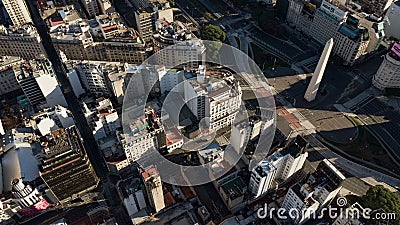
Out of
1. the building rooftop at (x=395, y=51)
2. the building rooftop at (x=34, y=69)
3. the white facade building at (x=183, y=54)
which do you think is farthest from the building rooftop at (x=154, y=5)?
the building rooftop at (x=395, y=51)

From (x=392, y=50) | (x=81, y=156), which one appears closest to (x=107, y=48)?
(x=81, y=156)

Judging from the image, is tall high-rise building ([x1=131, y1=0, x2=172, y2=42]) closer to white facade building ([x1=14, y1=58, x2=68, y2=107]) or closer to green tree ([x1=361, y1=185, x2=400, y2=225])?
white facade building ([x1=14, y1=58, x2=68, y2=107])

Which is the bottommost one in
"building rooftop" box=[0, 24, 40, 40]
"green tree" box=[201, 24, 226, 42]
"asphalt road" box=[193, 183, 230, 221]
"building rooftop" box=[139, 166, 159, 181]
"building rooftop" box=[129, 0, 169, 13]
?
"asphalt road" box=[193, 183, 230, 221]

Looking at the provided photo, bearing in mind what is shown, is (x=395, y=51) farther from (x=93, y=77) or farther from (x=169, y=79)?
(x=93, y=77)

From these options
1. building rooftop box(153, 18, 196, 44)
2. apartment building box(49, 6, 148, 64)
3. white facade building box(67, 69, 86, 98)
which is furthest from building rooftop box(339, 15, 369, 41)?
white facade building box(67, 69, 86, 98)

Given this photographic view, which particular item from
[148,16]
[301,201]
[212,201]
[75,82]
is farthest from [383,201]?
[148,16]

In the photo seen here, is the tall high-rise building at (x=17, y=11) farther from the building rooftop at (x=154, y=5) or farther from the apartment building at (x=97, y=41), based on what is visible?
the building rooftop at (x=154, y=5)
